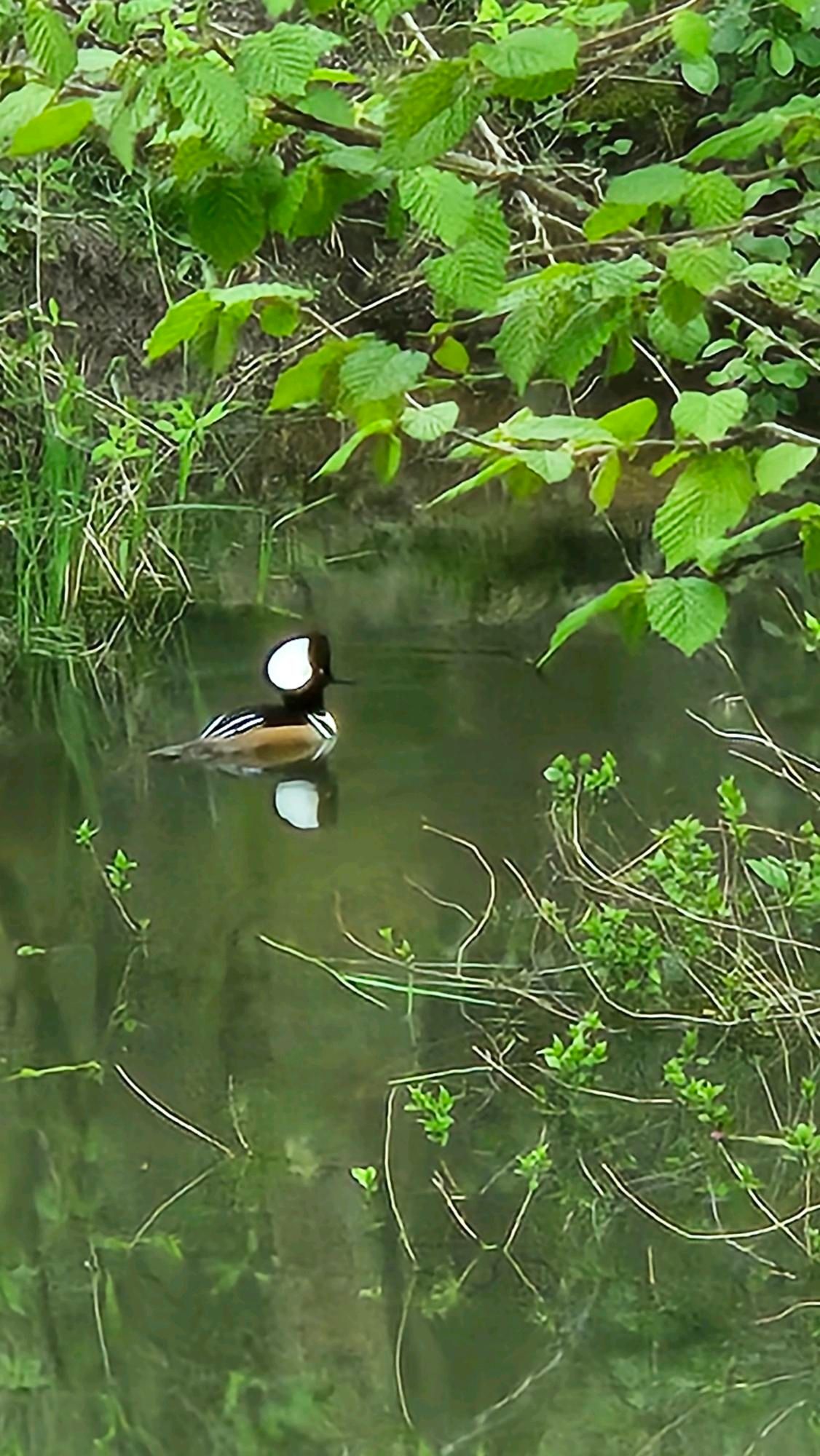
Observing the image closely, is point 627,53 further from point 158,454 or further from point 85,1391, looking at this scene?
point 158,454

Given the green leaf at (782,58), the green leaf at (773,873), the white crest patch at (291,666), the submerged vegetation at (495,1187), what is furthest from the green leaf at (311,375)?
the green leaf at (782,58)

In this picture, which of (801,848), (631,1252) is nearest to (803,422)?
(801,848)

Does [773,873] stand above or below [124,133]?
below

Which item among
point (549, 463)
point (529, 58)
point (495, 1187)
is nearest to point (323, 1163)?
point (495, 1187)

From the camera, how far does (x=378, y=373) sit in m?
1.17

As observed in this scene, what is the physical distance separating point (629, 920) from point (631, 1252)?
60cm

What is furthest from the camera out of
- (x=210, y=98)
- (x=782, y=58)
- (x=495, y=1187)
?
(x=782, y=58)

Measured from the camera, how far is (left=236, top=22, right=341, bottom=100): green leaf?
104 centimetres

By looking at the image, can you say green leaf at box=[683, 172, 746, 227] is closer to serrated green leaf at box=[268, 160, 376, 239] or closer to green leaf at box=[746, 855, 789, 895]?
serrated green leaf at box=[268, 160, 376, 239]

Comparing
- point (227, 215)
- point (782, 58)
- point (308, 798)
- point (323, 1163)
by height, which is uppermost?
point (227, 215)

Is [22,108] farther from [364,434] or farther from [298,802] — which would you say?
[298,802]

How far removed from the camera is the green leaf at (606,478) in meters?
1.21

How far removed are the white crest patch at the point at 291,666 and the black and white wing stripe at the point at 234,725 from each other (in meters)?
0.12

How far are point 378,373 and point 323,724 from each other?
2193 millimetres
